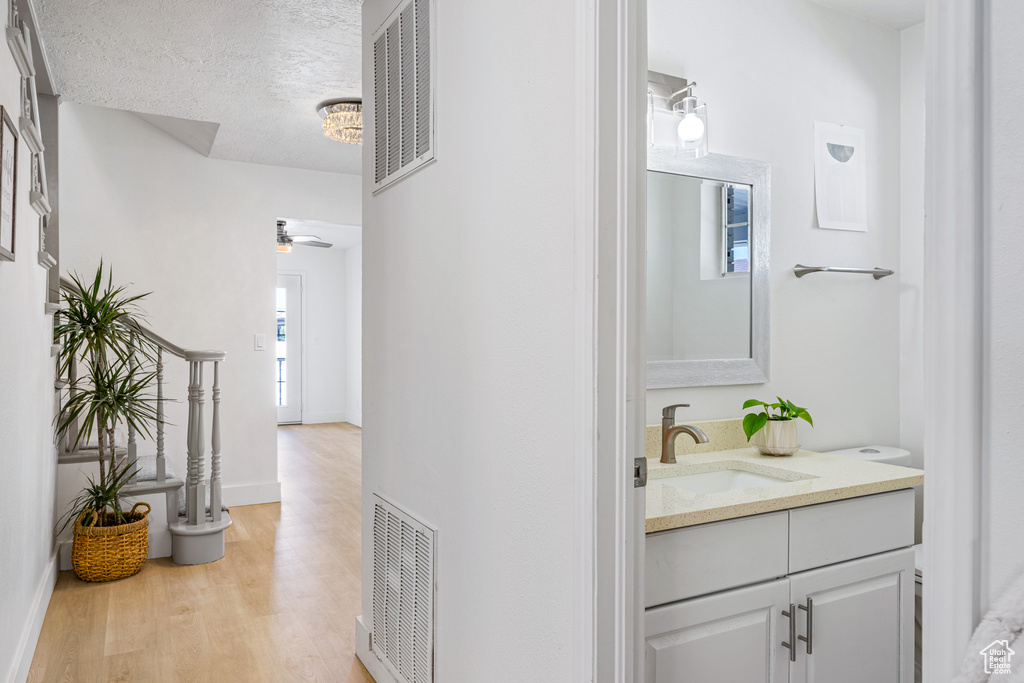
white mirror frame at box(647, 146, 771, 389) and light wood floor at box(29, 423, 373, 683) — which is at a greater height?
white mirror frame at box(647, 146, 771, 389)

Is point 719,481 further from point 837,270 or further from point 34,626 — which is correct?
point 34,626

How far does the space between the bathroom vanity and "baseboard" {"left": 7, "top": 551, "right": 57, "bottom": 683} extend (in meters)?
1.95

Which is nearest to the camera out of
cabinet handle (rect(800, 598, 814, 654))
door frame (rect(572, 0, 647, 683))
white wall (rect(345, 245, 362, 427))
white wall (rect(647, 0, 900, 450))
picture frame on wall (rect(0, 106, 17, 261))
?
door frame (rect(572, 0, 647, 683))

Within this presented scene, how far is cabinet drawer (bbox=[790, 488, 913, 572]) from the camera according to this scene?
62.3 inches

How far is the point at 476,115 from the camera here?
1.61 m

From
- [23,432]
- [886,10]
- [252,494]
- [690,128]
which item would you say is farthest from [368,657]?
[886,10]

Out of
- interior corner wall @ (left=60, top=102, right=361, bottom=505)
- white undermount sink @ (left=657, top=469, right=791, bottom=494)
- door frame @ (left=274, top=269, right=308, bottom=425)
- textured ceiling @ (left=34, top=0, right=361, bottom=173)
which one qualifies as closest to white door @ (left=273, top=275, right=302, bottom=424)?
door frame @ (left=274, top=269, right=308, bottom=425)

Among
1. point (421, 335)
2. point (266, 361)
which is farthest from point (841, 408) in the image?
point (266, 361)

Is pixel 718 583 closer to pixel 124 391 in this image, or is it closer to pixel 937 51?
pixel 937 51

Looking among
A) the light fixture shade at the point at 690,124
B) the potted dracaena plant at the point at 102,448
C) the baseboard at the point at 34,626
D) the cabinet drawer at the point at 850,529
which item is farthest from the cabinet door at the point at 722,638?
the potted dracaena plant at the point at 102,448

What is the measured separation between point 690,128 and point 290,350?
7.92 metres

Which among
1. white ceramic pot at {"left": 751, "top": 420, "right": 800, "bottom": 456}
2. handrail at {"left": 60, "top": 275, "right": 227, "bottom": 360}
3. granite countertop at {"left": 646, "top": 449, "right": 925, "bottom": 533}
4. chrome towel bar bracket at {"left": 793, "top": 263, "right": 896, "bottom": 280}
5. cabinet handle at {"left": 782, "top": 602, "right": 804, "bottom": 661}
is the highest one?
chrome towel bar bracket at {"left": 793, "top": 263, "right": 896, "bottom": 280}

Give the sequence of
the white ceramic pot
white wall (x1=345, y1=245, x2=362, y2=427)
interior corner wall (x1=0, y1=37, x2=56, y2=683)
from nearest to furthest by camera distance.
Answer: interior corner wall (x1=0, y1=37, x2=56, y2=683) → the white ceramic pot → white wall (x1=345, y1=245, x2=362, y2=427)

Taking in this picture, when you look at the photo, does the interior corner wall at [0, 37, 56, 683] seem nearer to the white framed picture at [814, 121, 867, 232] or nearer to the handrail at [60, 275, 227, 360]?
the handrail at [60, 275, 227, 360]
